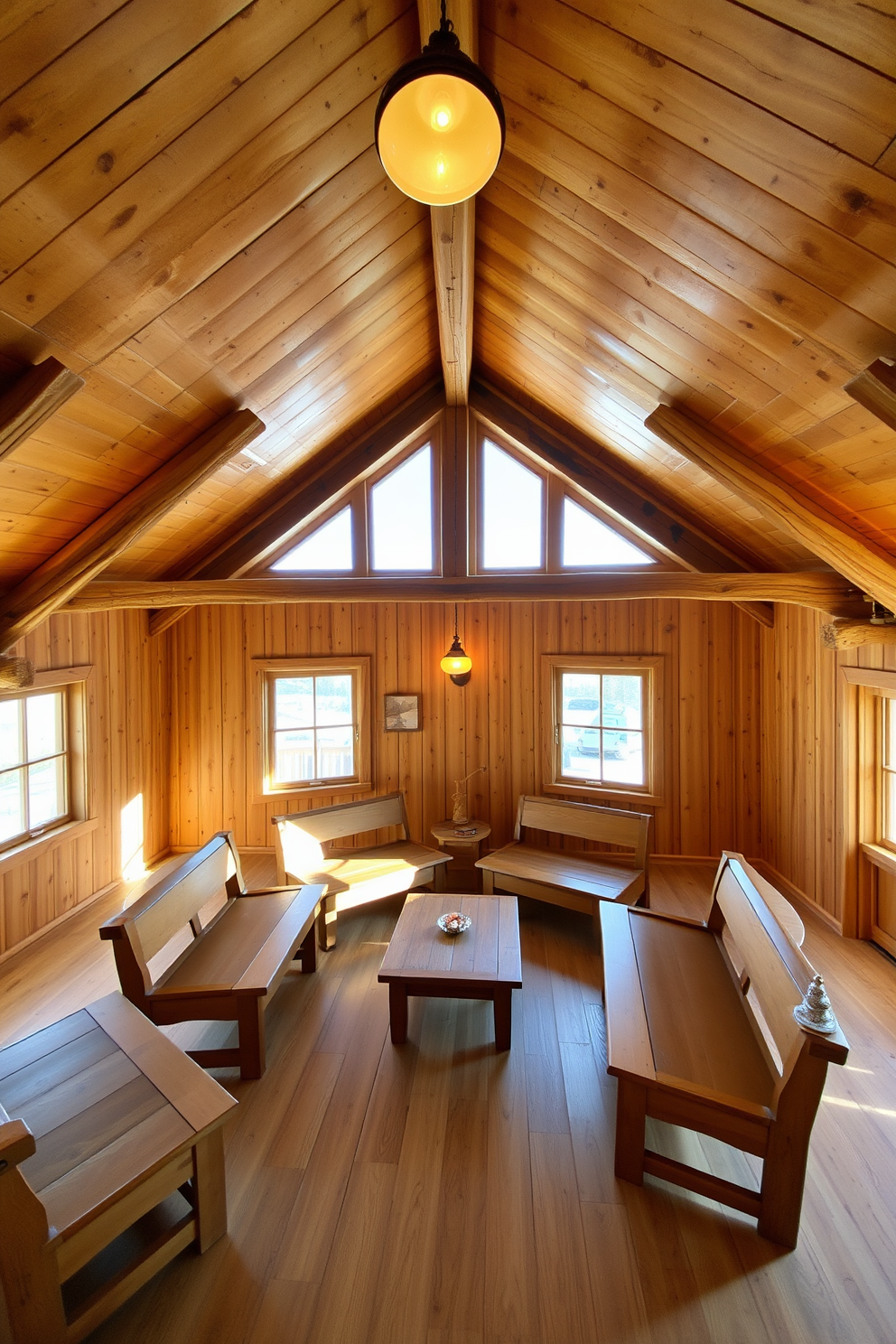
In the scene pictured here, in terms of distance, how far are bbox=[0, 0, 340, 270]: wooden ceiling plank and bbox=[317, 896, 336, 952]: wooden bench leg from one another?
11.7 ft

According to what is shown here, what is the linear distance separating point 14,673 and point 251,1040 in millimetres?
2336

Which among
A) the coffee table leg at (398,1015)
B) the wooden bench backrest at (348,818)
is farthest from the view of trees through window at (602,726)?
the coffee table leg at (398,1015)

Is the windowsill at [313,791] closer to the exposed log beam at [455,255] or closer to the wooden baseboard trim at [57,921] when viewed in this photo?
the wooden baseboard trim at [57,921]

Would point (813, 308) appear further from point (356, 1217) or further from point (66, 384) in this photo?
point (356, 1217)

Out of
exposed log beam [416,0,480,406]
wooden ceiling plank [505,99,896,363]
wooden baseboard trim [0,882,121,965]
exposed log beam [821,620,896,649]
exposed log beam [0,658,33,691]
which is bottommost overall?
wooden baseboard trim [0,882,121,965]

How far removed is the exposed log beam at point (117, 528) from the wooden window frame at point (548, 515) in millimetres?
2315

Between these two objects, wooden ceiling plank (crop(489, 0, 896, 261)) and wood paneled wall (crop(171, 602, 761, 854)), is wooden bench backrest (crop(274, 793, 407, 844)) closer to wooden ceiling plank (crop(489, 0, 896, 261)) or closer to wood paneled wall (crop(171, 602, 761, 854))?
wood paneled wall (crop(171, 602, 761, 854))

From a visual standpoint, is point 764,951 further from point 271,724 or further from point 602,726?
point 271,724

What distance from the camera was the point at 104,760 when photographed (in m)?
4.82

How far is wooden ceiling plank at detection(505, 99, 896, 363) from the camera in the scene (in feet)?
6.33

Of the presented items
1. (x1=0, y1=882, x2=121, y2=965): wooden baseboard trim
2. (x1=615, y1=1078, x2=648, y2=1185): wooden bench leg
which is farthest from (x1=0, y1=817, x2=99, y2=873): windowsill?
(x1=615, y1=1078, x2=648, y2=1185): wooden bench leg

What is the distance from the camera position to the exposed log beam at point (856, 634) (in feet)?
11.2

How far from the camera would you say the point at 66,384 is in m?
2.09

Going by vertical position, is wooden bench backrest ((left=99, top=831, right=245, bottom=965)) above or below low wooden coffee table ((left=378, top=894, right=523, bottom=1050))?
above
